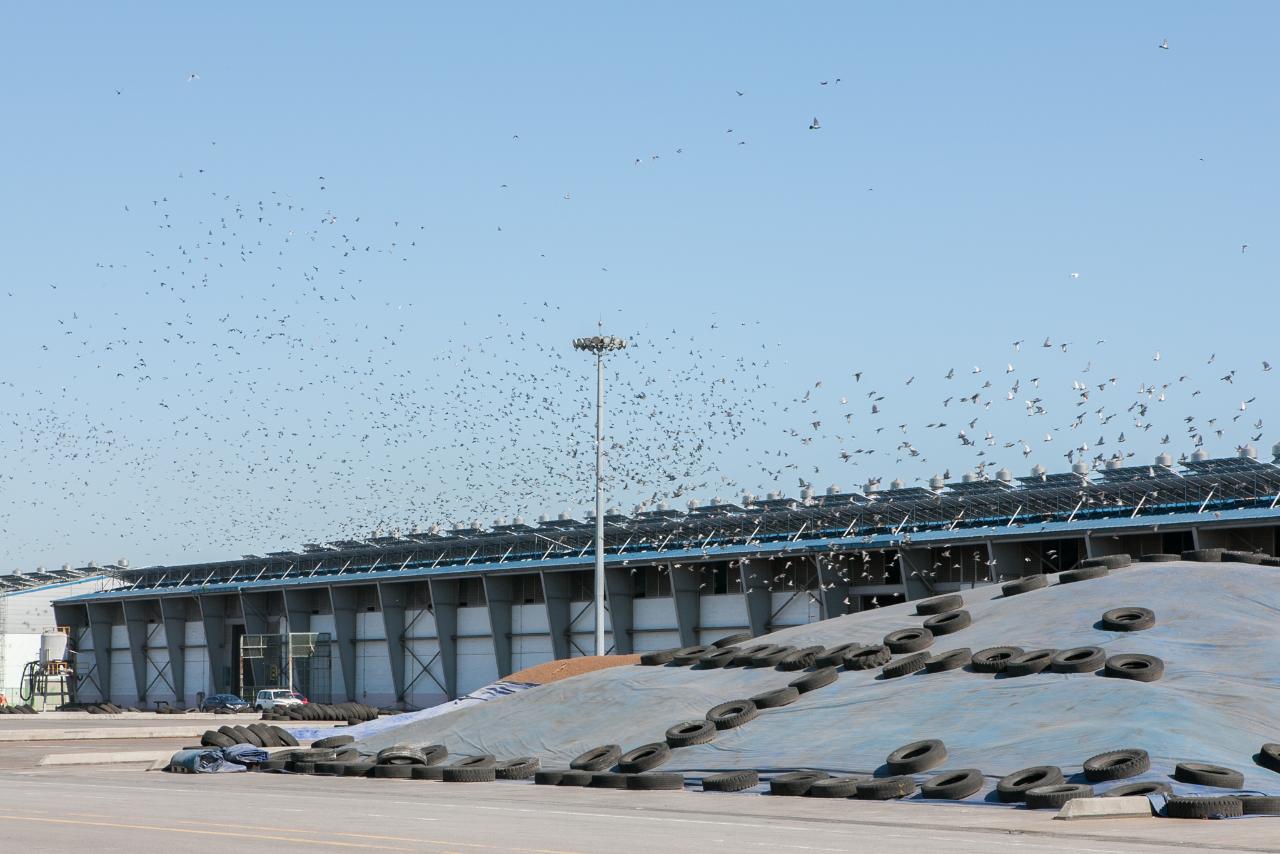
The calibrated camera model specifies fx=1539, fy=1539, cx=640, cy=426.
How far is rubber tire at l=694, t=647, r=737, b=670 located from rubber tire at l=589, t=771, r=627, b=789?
10.8 metres

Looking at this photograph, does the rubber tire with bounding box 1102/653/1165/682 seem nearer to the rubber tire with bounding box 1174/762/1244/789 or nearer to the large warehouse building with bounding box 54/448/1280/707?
the rubber tire with bounding box 1174/762/1244/789

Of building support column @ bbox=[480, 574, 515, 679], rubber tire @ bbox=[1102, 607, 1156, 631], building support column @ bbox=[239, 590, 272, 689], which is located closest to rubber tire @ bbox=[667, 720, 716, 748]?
rubber tire @ bbox=[1102, 607, 1156, 631]

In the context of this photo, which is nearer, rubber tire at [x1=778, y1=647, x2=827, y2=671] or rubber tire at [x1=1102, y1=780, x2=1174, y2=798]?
rubber tire at [x1=1102, y1=780, x2=1174, y2=798]

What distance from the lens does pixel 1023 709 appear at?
3381 cm

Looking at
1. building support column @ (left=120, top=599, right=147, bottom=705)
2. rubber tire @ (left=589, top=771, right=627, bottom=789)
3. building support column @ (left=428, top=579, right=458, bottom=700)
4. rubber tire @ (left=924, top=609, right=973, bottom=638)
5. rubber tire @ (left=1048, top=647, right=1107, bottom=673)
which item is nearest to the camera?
rubber tire @ (left=589, top=771, right=627, bottom=789)

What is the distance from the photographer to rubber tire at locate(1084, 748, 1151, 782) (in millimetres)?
28203

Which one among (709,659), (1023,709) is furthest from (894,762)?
(709,659)

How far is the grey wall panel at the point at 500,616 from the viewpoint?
10119cm

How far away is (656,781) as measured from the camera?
33906mm

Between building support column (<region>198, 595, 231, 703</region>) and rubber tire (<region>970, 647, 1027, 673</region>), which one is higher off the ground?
rubber tire (<region>970, 647, 1027, 673</region>)

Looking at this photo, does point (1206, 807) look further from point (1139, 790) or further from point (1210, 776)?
point (1210, 776)

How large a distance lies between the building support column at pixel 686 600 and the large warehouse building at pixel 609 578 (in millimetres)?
128

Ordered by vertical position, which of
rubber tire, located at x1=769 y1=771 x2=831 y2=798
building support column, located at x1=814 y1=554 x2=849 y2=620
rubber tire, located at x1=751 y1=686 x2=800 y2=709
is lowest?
building support column, located at x1=814 y1=554 x2=849 y2=620

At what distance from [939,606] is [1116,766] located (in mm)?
19769
